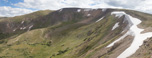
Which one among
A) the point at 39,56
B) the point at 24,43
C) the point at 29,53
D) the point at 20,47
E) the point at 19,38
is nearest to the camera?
the point at 39,56

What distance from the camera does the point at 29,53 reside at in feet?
460

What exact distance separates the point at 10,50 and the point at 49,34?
2340 inches

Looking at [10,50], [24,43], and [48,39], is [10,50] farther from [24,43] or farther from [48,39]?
[48,39]

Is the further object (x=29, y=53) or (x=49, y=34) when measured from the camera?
(x=49, y=34)

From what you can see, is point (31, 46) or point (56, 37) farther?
point (56, 37)

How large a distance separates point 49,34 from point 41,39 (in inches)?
633

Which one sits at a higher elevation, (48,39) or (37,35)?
(37,35)

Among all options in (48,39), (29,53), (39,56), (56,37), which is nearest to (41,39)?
(48,39)

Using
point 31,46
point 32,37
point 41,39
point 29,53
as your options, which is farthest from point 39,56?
point 32,37

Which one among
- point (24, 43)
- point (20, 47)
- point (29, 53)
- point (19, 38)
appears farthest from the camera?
point (19, 38)

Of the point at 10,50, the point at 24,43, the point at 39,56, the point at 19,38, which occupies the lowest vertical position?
the point at 39,56

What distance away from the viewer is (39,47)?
508 ft

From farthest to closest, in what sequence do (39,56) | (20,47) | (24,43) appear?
(24,43) < (20,47) < (39,56)

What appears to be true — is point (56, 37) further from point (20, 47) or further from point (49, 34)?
point (20, 47)
